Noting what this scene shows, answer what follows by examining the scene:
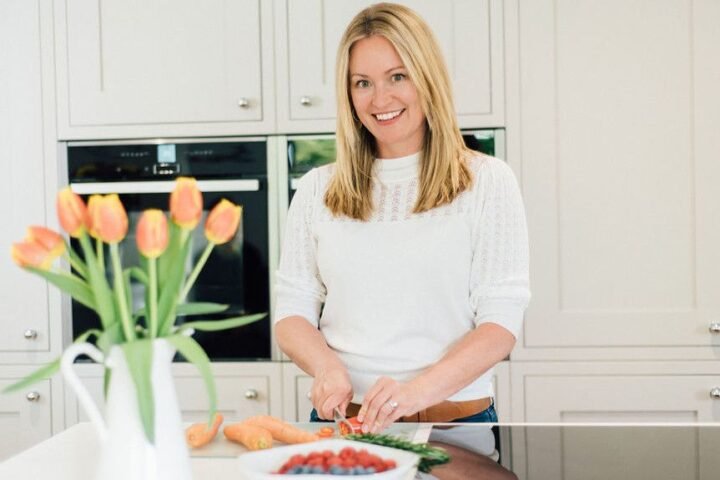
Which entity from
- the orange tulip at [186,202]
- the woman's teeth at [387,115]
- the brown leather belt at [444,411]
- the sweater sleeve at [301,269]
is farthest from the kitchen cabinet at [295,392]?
the orange tulip at [186,202]

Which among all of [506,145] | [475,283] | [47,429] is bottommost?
[47,429]

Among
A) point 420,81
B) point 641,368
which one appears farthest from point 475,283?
point 641,368

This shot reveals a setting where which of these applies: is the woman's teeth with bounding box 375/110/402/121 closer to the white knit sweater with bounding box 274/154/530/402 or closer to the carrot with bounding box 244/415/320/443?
the white knit sweater with bounding box 274/154/530/402

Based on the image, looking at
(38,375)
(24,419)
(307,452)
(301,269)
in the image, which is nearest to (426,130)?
(301,269)

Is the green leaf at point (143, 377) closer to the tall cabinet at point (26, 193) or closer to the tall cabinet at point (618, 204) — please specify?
the tall cabinet at point (618, 204)

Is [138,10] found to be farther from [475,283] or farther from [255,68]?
[475,283]

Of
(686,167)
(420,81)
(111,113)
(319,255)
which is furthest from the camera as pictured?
(111,113)

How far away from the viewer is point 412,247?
1.56 m

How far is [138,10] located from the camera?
2535mm

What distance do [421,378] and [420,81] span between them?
488 mm

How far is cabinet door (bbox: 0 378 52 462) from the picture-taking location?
2.58 m

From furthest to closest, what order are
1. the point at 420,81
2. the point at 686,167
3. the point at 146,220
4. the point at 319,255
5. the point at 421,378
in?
the point at 686,167, the point at 319,255, the point at 420,81, the point at 421,378, the point at 146,220

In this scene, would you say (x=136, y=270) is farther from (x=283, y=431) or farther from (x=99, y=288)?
(x=283, y=431)

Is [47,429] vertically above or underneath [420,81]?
underneath
